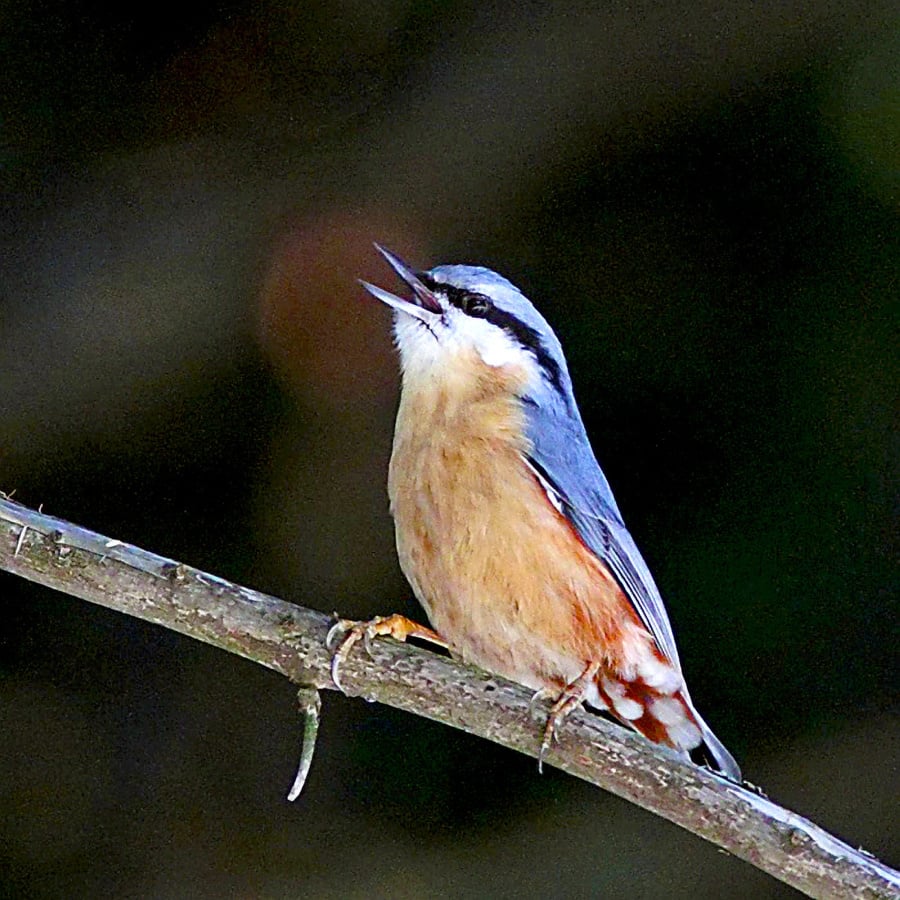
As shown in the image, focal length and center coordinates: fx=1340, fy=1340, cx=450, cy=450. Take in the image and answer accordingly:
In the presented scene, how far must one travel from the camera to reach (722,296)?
103 inches

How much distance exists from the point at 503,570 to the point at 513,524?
0.23 feet

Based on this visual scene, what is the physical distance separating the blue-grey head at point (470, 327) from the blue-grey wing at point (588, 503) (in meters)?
0.08

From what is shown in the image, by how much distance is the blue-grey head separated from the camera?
2.19 metres

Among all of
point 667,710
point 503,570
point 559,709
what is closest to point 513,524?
point 503,570

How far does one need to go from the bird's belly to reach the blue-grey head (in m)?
0.21

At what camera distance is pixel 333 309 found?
8.77 feet

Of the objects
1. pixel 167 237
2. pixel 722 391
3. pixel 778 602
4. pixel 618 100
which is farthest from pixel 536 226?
pixel 778 602

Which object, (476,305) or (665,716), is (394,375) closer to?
(476,305)

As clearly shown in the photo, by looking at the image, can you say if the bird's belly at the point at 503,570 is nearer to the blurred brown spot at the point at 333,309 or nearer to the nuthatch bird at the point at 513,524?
the nuthatch bird at the point at 513,524

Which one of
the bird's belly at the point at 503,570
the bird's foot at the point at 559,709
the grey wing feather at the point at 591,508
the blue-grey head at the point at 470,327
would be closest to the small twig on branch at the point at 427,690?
the bird's foot at the point at 559,709

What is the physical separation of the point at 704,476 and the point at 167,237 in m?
1.11

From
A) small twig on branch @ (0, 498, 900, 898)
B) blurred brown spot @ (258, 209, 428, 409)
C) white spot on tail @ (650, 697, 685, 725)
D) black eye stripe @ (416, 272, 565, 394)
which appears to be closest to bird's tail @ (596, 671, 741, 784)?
white spot on tail @ (650, 697, 685, 725)

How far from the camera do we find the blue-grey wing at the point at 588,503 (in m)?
2.06

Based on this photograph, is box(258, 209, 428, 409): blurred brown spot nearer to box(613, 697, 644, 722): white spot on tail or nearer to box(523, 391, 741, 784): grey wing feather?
box(523, 391, 741, 784): grey wing feather
